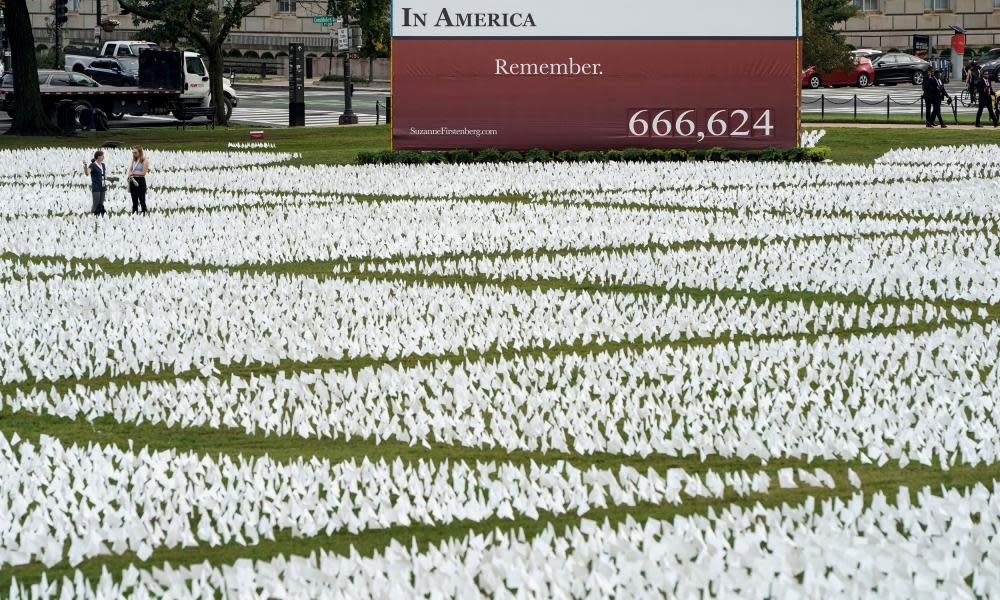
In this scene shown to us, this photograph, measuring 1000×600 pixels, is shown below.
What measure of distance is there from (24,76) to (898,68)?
4265 centimetres

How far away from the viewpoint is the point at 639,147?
1462 inches

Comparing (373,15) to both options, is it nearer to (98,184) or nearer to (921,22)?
(98,184)

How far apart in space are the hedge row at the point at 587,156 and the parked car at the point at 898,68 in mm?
39926


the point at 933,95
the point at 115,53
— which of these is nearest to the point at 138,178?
the point at 933,95

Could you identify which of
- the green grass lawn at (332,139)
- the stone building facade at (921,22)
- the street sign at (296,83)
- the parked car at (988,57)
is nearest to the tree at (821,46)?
the parked car at (988,57)

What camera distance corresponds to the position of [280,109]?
6259 cm

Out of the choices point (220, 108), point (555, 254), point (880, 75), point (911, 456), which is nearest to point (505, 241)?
point (555, 254)

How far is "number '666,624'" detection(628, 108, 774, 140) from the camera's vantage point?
36.8 m

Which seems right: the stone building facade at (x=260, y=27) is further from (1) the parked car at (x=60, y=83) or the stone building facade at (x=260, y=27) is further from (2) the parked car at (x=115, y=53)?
(1) the parked car at (x=60, y=83)

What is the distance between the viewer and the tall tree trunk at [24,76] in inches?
1778

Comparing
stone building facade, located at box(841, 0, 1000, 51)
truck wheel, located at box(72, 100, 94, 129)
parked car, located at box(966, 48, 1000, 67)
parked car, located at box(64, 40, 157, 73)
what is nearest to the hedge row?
truck wheel, located at box(72, 100, 94, 129)

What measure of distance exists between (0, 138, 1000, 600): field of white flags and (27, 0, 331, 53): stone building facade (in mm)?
77825

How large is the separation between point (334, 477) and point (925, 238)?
40.6 feet

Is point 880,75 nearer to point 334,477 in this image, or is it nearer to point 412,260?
point 412,260
